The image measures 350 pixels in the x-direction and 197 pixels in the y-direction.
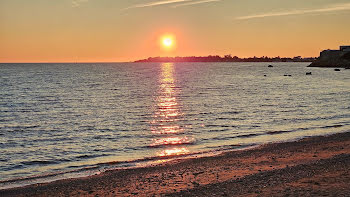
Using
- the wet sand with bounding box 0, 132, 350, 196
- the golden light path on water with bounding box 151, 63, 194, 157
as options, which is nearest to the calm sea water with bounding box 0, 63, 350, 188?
the golden light path on water with bounding box 151, 63, 194, 157

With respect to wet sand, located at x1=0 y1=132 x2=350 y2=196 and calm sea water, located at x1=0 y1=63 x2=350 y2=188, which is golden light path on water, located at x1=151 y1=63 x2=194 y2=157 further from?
wet sand, located at x1=0 y1=132 x2=350 y2=196

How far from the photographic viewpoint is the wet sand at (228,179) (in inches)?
539

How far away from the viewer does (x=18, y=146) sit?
2466 centimetres

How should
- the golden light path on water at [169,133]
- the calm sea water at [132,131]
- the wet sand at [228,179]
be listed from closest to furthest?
1. the wet sand at [228,179]
2. the calm sea water at [132,131]
3. the golden light path on water at [169,133]

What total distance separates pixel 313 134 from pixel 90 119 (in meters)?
21.3

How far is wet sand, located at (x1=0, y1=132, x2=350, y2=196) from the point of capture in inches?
539

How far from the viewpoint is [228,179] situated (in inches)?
624

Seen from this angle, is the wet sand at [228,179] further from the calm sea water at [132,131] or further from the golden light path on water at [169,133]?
the golden light path on water at [169,133]

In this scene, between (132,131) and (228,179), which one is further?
(132,131)

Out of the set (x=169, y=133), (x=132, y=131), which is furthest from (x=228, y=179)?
(x=132, y=131)

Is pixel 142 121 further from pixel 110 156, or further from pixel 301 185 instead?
pixel 301 185

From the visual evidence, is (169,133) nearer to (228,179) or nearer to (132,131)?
(132,131)

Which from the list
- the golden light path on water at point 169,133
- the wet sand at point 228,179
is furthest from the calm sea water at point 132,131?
the wet sand at point 228,179

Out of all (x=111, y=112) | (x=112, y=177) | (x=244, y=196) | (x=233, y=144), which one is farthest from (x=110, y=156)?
(x=111, y=112)
